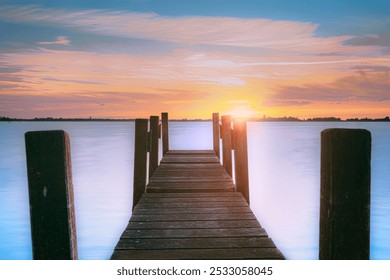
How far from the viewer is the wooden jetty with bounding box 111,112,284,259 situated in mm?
2865

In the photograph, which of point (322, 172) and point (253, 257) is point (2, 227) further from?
point (322, 172)

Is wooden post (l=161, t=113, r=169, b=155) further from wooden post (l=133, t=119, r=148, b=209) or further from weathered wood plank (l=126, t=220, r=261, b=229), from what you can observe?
weathered wood plank (l=126, t=220, r=261, b=229)

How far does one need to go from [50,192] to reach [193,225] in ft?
6.61

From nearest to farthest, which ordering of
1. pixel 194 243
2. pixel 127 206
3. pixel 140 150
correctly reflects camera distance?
pixel 194 243 → pixel 140 150 → pixel 127 206

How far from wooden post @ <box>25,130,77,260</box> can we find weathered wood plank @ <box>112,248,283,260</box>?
3.37 ft

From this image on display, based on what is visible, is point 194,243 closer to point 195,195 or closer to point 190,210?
point 190,210

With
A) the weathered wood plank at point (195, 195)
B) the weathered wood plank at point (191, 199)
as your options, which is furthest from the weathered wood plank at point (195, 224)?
the weathered wood plank at point (195, 195)

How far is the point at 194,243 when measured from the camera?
306 centimetres

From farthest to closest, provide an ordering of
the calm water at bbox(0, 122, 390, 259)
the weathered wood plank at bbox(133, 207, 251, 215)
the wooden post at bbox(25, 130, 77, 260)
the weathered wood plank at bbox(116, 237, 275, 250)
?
the calm water at bbox(0, 122, 390, 259) → the weathered wood plank at bbox(133, 207, 251, 215) → the weathered wood plank at bbox(116, 237, 275, 250) → the wooden post at bbox(25, 130, 77, 260)

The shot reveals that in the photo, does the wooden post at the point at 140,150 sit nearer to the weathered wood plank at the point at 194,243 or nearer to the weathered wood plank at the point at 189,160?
the weathered wood plank at the point at 189,160

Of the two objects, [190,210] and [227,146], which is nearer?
[190,210]

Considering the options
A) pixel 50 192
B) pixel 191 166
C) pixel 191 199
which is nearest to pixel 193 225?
pixel 191 199

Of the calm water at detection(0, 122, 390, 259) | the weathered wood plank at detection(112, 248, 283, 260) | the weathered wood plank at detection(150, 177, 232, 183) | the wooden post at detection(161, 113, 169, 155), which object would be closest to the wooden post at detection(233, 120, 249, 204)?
the weathered wood plank at detection(150, 177, 232, 183)
